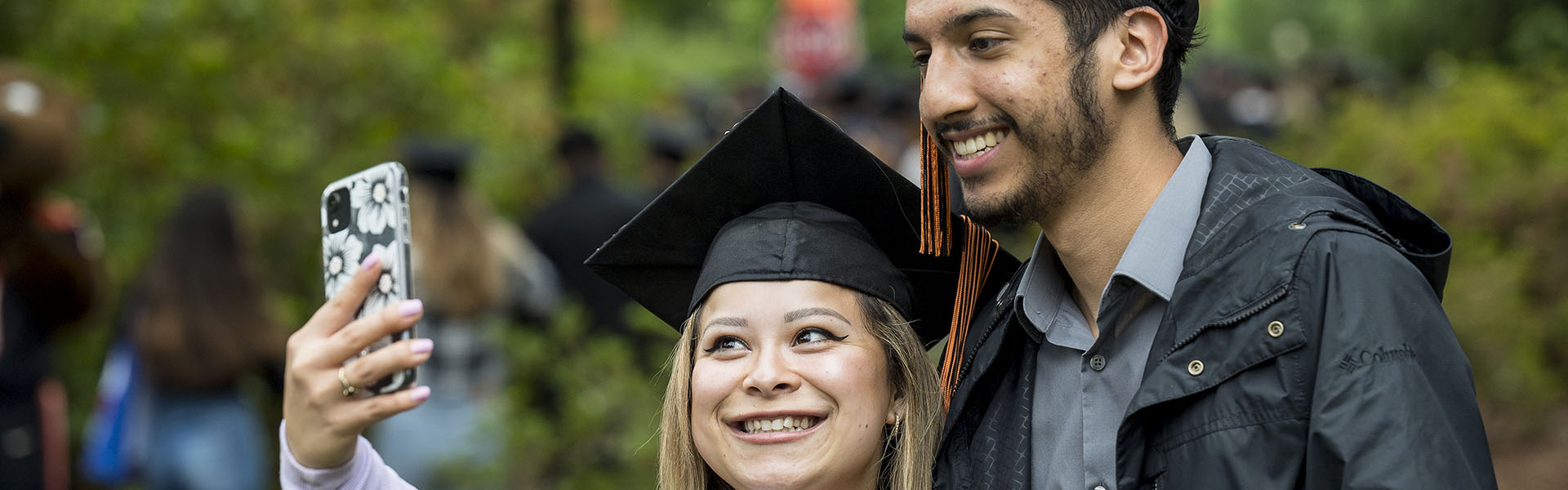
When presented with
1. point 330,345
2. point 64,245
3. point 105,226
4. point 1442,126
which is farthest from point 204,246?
point 1442,126

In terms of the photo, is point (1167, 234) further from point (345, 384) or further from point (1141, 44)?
point (345, 384)

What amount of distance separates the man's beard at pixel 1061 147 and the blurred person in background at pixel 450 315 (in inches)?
137

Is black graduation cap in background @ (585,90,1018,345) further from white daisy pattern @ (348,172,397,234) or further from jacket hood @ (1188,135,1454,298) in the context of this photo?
jacket hood @ (1188,135,1454,298)

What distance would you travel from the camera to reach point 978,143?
94.3 inches

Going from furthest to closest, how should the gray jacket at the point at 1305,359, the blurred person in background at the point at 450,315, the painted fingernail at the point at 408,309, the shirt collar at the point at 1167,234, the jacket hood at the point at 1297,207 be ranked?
the blurred person in background at the point at 450,315, the painted fingernail at the point at 408,309, the shirt collar at the point at 1167,234, the jacket hood at the point at 1297,207, the gray jacket at the point at 1305,359

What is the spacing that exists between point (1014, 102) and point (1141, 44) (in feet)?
0.85

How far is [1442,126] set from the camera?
8.02 meters

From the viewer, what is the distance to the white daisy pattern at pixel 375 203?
2.69 meters

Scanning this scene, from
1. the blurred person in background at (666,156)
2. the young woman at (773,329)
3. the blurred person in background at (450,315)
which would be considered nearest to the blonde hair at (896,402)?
the young woman at (773,329)

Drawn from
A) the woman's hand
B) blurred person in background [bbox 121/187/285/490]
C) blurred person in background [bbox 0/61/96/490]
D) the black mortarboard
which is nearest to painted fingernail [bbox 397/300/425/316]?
the woman's hand

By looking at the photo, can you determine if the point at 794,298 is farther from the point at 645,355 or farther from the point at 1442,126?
the point at 1442,126

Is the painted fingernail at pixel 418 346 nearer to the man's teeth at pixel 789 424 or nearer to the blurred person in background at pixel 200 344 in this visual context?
the man's teeth at pixel 789 424

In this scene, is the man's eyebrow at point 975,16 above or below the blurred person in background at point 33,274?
below

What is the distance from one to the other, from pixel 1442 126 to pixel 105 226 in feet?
23.3
